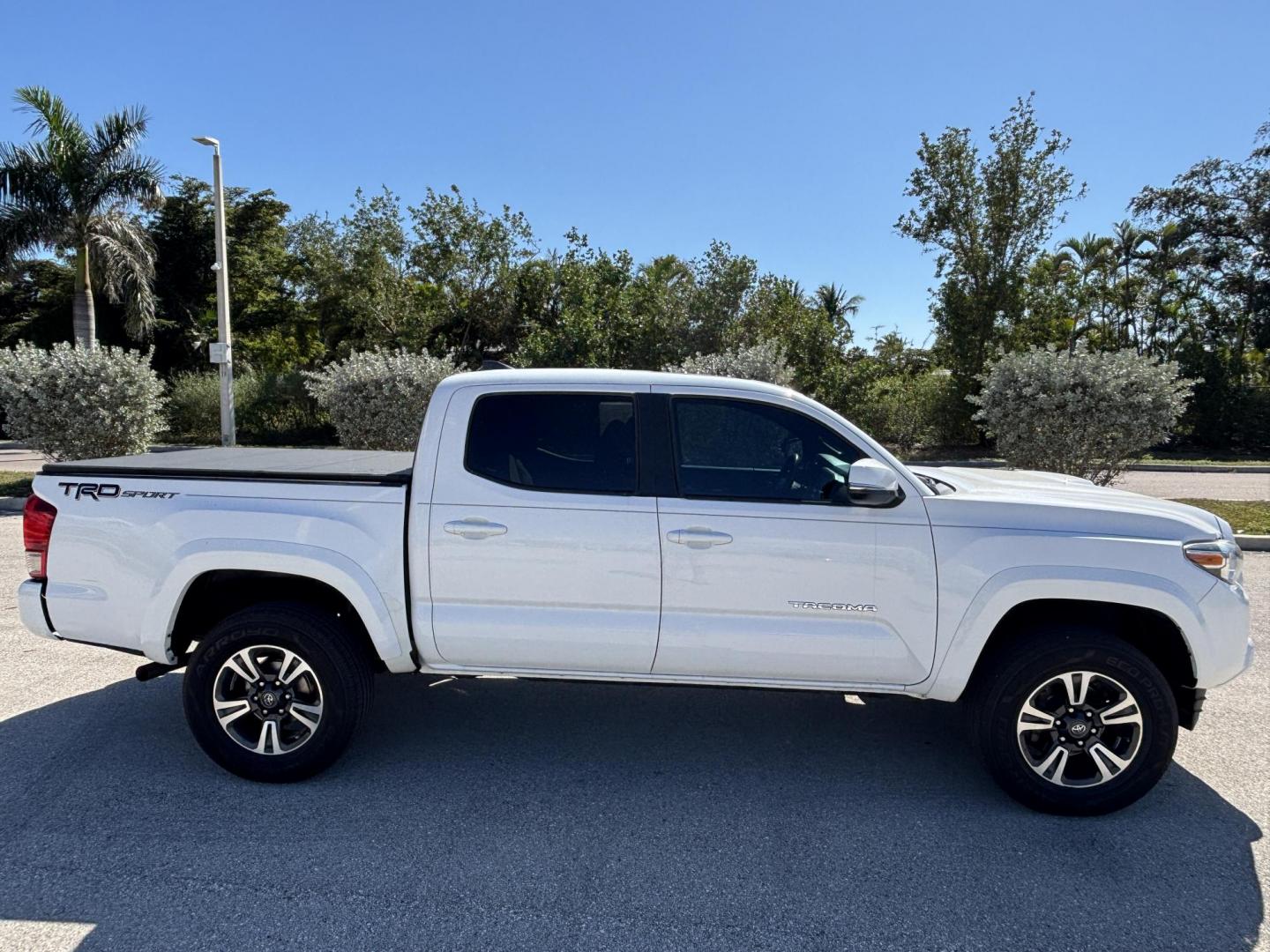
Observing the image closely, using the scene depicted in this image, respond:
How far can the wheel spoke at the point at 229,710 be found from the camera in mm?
3846

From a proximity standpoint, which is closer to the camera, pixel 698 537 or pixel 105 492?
pixel 698 537

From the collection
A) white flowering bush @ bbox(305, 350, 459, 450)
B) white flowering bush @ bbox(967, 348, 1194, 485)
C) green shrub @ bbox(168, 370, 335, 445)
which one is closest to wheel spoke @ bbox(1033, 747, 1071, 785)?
white flowering bush @ bbox(967, 348, 1194, 485)

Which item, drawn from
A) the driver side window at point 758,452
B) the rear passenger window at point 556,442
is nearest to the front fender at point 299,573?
the rear passenger window at point 556,442

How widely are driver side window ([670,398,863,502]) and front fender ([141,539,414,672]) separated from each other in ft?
4.70

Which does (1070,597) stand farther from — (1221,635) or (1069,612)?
(1221,635)

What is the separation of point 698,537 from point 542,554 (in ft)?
2.26

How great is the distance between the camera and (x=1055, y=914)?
2.98 meters

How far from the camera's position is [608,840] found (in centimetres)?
344

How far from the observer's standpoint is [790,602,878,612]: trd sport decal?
3643 millimetres

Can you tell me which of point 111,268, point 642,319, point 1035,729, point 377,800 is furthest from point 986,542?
point 111,268

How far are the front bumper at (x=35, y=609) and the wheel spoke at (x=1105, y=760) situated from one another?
475 centimetres

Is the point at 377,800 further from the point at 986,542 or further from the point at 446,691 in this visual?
the point at 986,542

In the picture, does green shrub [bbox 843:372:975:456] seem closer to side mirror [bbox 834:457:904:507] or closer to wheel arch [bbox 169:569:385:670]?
side mirror [bbox 834:457:904:507]

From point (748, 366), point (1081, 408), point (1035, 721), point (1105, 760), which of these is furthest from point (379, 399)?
point (1105, 760)
